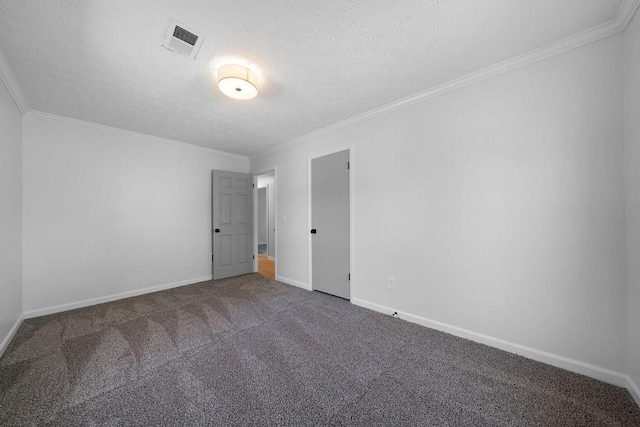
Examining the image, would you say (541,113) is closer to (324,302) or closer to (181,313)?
(324,302)

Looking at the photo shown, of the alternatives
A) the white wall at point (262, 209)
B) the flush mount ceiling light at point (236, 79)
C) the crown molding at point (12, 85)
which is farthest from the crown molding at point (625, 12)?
the white wall at point (262, 209)

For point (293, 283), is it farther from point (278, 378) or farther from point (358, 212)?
point (278, 378)

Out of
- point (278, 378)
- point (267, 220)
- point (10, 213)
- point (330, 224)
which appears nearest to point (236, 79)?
point (330, 224)

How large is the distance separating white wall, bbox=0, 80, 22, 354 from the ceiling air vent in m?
1.75

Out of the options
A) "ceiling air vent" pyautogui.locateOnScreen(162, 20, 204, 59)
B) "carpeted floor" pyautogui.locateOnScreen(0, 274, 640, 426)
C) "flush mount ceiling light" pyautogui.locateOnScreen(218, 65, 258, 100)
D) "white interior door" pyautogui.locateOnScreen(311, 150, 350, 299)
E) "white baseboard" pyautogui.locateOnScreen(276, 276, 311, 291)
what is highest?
"ceiling air vent" pyautogui.locateOnScreen(162, 20, 204, 59)

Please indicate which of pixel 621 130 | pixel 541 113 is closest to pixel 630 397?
pixel 621 130

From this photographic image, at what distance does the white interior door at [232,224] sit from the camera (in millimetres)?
4289

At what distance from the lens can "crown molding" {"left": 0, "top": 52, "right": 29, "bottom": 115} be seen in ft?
6.19

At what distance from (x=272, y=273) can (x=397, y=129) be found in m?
3.61

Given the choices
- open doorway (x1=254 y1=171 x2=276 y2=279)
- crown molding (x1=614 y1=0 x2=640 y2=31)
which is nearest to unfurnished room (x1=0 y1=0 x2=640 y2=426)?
crown molding (x1=614 y1=0 x2=640 y2=31)

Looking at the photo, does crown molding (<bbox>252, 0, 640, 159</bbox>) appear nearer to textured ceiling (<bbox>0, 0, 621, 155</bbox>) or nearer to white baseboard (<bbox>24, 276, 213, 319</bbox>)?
textured ceiling (<bbox>0, 0, 621, 155</bbox>)

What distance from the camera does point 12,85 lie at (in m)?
2.14

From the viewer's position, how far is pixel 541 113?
1.83m

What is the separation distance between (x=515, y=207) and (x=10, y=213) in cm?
476
